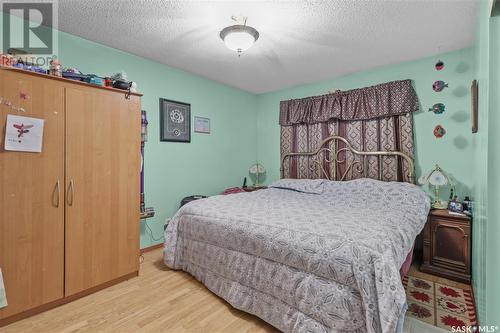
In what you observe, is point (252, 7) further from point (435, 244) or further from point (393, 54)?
point (435, 244)

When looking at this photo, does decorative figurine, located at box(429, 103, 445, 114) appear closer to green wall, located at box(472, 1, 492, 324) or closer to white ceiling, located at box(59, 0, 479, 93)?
white ceiling, located at box(59, 0, 479, 93)

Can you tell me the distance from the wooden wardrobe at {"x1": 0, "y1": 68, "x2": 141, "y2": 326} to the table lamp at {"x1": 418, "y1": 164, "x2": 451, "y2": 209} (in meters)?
3.20

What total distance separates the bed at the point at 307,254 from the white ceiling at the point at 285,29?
162 cm

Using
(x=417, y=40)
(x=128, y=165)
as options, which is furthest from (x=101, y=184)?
(x=417, y=40)

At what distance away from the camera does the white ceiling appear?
1995 mm

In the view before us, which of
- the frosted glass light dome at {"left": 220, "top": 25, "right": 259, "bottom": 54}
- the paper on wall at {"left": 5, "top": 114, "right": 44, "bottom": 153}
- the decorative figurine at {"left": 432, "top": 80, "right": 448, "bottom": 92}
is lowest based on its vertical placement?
the paper on wall at {"left": 5, "top": 114, "right": 44, "bottom": 153}

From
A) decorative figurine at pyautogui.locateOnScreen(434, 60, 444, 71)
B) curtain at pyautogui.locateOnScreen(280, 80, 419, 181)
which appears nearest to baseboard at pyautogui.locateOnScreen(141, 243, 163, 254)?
curtain at pyautogui.locateOnScreen(280, 80, 419, 181)

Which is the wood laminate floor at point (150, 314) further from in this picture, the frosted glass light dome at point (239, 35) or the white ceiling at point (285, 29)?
the white ceiling at point (285, 29)

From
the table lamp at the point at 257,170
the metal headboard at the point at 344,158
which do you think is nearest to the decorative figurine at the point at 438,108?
the metal headboard at the point at 344,158

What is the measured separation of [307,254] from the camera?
1515mm

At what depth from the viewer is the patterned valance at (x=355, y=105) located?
3041 millimetres

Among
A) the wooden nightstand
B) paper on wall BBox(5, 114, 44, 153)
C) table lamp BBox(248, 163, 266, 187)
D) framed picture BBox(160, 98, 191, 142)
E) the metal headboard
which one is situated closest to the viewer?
paper on wall BBox(5, 114, 44, 153)

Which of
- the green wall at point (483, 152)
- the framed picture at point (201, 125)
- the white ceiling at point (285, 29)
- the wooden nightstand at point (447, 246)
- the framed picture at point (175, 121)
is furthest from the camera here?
the framed picture at point (201, 125)

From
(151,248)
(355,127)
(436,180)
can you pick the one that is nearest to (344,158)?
(355,127)
